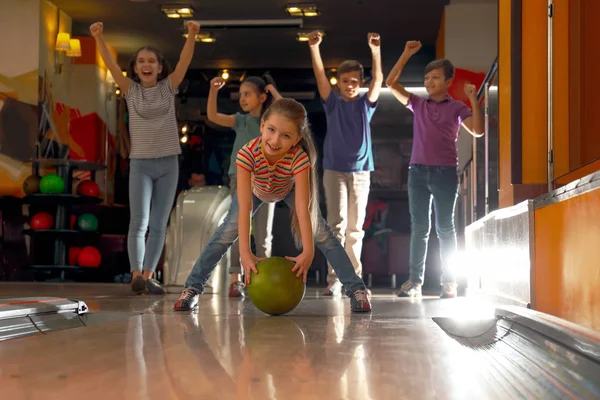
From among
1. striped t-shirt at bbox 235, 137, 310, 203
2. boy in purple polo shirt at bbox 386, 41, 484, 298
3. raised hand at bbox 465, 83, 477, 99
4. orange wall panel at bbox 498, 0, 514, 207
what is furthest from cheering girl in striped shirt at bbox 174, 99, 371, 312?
raised hand at bbox 465, 83, 477, 99

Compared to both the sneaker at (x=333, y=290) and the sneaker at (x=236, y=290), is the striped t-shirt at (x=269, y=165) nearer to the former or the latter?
the sneaker at (x=236, y=290)

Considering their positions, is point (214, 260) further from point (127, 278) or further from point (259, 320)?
point (127, 278)

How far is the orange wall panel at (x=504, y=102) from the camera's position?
4.02m

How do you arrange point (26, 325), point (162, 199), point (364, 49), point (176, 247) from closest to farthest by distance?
point (26, 325), point (162, 199), point (176, 247), point (364, 49)

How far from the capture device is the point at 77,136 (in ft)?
38.6

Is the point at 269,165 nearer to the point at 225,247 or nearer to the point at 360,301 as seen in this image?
the point at 225,247

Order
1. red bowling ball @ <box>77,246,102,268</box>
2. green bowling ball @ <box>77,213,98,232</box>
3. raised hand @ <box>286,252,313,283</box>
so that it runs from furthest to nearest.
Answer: green bowling ball @ <box>77,213,98,232</box>, red bowling ball @ <box>77,246,102,268</box>, raised hand @ <box>286,252,313,283</box>

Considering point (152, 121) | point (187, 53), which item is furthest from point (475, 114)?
point (152, 121)

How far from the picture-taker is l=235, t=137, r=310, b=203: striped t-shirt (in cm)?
346

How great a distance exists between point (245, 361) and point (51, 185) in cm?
807

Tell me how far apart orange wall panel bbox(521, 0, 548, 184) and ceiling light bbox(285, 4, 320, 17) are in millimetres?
6821

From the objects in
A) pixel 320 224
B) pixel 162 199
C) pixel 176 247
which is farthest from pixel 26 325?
pixel 176 247

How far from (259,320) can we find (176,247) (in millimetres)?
3359

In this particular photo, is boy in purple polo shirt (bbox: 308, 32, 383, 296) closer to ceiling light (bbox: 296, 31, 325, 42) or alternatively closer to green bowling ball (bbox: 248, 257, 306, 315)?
green bowling ball (bbox: 248, 257, 306, 315)
